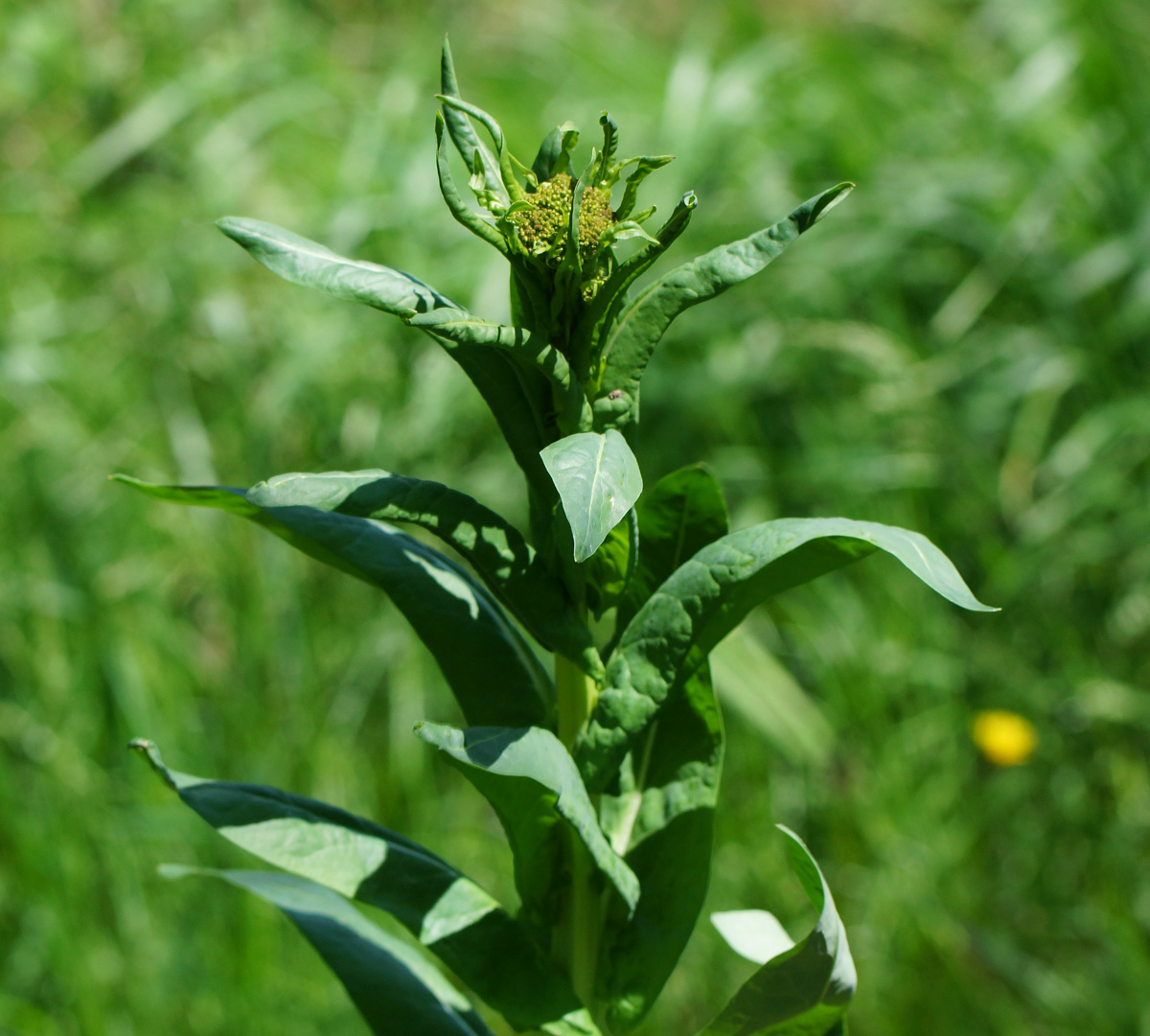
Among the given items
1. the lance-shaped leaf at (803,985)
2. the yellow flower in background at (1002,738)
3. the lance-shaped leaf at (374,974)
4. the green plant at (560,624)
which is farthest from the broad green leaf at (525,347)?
the yellow flower in background at (1002,738)

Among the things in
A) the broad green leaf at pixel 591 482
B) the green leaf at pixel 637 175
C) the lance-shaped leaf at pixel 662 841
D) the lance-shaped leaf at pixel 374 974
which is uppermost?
the green leaf at pixel 637 175

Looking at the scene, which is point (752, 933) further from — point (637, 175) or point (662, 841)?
point (637, 175)

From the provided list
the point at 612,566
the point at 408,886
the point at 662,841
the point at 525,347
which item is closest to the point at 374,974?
the point at 408,886

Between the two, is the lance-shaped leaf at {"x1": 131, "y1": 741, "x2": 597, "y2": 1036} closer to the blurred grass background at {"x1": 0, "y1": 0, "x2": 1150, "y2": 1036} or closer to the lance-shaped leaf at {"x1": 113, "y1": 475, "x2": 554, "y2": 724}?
the lance-shaped leaf at {"x1": 113, "y1": 475, "x2": 554, "y2": 724}

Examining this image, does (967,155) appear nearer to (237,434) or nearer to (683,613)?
(237,434)

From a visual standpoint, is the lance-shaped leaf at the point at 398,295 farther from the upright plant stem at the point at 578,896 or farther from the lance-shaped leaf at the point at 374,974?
the lance-shaped leaf at the point at 374,974

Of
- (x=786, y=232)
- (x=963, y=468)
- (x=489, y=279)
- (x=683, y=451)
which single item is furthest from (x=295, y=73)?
(x=786, y=232)

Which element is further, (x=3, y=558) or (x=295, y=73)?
(x=295, y=73)
